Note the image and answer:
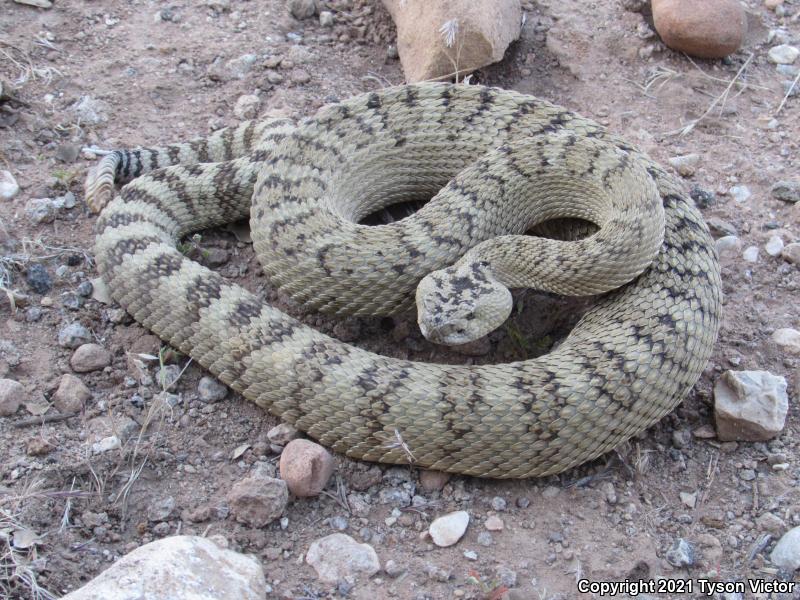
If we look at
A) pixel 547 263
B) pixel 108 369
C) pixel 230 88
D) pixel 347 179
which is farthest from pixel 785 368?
pixel 230 88

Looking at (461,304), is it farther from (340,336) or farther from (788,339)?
(788,339)

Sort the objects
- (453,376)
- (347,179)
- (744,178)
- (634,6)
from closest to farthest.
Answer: (453,376) → (347,179) → (744,178) → (634,6)

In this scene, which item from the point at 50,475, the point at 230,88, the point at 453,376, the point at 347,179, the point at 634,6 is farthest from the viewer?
the point at 634,6

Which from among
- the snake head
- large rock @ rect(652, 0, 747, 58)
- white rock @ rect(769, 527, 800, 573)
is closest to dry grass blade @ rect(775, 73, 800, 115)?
large rock @ rect(652, 0, 747, 58)

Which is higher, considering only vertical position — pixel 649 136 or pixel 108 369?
pixel 649 136

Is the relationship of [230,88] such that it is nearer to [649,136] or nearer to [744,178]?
[649,136]

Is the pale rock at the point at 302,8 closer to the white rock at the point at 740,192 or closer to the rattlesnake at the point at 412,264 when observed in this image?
the rattlesnake at the point at 412,264
